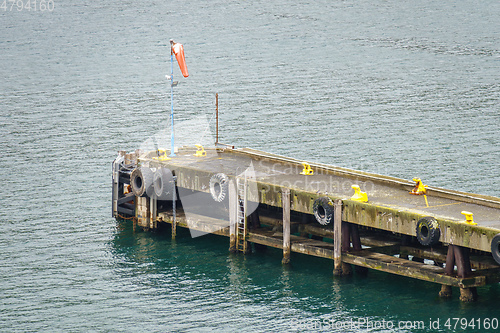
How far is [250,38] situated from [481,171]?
65084 millimetres

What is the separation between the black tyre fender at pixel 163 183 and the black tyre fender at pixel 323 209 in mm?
10187

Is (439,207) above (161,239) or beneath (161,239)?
above

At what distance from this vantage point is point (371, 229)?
45.8m

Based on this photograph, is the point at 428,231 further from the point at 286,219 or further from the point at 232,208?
the point at 232,208

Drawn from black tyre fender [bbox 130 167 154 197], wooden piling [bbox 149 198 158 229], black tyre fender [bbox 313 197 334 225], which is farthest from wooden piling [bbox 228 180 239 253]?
wooden piling [bbox 149 198 158 229]

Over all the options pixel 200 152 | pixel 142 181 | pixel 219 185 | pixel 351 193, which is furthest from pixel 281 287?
pixel 200 152

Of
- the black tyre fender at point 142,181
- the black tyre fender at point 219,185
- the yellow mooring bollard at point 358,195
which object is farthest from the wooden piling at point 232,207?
the yellow mooring bollard at point 358,195

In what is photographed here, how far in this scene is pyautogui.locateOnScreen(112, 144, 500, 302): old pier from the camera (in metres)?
38.4

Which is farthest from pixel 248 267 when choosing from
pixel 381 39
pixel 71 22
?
pixel 71 22

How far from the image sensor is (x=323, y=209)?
4253 cm

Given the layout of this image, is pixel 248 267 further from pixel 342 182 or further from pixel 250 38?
pixel 250 38

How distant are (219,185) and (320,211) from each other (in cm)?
668

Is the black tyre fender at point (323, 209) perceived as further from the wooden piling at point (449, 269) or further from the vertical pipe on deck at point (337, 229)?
the wooden piling at point (449, 269)

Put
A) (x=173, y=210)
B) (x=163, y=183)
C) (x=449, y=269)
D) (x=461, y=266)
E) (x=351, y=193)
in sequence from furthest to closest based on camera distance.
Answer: (x=173, y=210) → (x=163, y=183) → (x=351, y=193) → (x=449, y=269) → (x=461, y=266)
